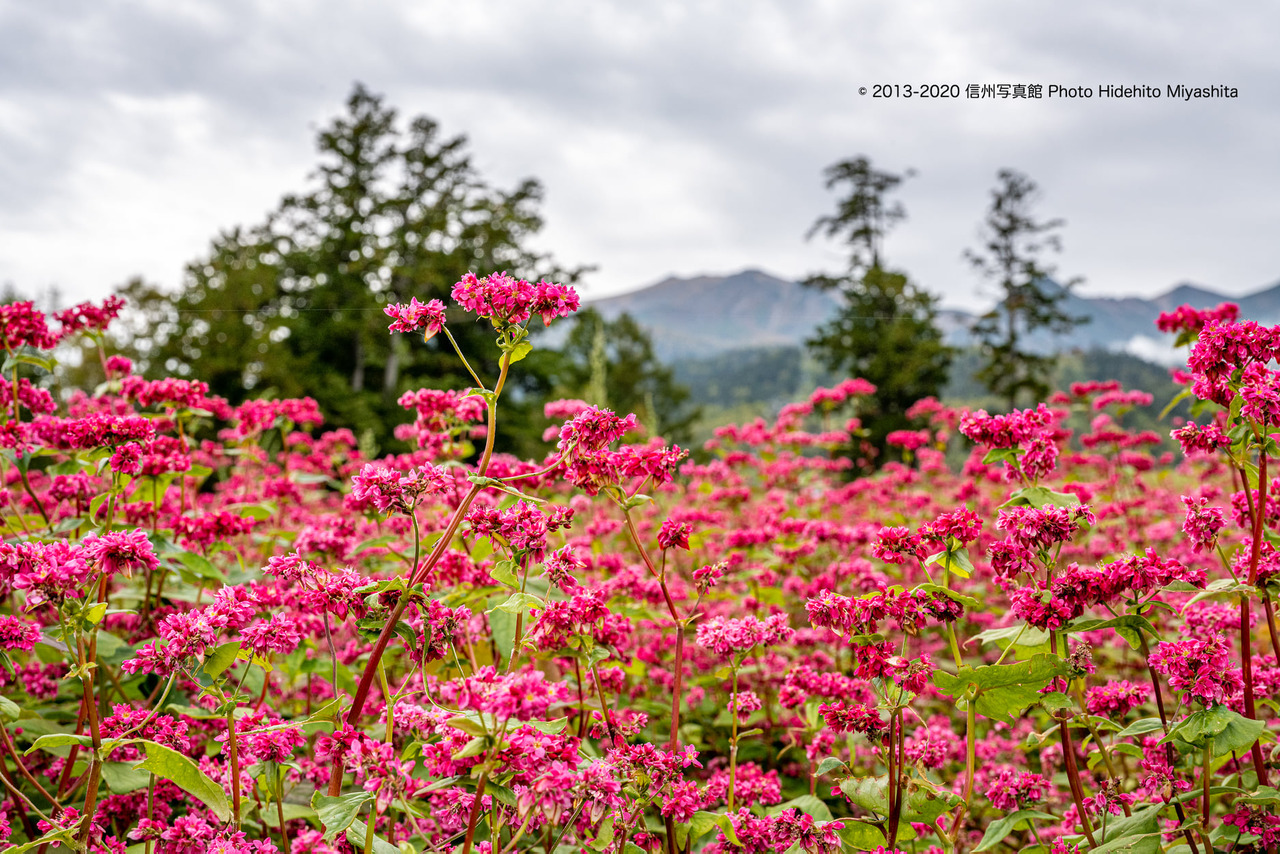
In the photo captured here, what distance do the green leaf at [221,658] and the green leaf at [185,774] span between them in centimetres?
25

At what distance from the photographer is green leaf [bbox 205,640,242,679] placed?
2045 millimetres

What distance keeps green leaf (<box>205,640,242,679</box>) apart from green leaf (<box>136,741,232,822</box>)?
0.81 ft

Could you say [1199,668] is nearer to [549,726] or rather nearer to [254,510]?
[549,726]

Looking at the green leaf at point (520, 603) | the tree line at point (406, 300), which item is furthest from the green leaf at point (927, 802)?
the tree line at point (406, 300)

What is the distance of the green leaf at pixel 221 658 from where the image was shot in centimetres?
204

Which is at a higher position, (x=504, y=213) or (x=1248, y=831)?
(x=504, y=213)

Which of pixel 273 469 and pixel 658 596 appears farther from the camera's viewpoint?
pixel 273 469

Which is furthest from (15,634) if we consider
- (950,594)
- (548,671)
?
(950,594)

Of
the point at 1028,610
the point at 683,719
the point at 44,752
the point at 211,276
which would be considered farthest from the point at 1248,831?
the point at 211,276

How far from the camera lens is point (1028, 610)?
2.10 metres

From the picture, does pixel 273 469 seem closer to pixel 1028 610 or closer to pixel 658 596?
pixel 658 596

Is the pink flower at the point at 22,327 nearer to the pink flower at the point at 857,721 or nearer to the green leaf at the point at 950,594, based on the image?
the pink flower at the point at 857,721

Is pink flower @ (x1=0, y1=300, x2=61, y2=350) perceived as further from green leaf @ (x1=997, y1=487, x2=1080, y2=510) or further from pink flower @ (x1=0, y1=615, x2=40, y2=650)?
green leaf @ (x1=997, y1=487, x2=1080, y2=510)

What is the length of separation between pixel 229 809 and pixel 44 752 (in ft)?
5.19
